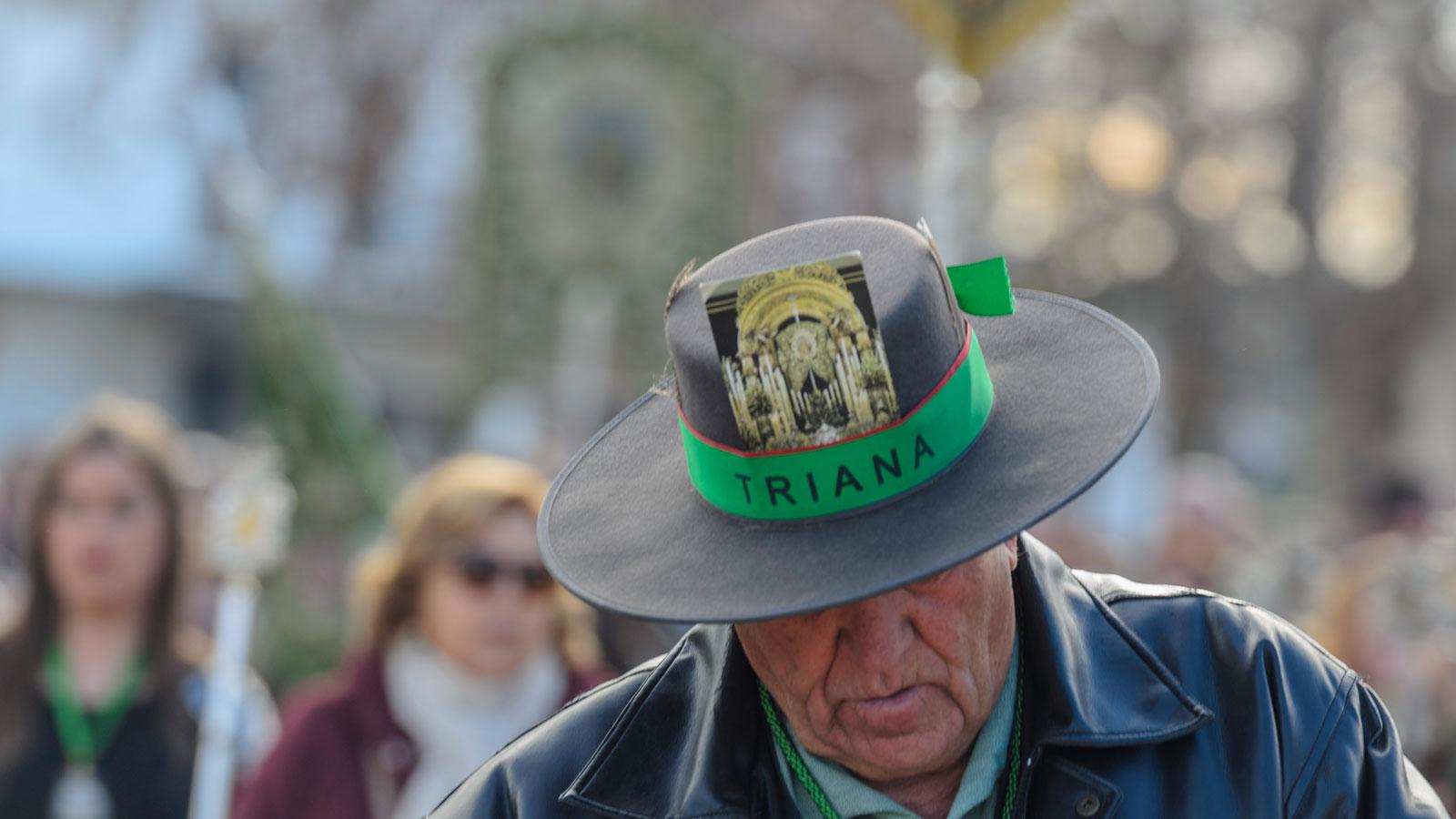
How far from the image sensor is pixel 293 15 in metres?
24.9

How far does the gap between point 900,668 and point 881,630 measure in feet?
0.15

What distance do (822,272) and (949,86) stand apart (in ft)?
14.5

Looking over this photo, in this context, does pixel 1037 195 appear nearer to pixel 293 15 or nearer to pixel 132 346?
pixel 293 15

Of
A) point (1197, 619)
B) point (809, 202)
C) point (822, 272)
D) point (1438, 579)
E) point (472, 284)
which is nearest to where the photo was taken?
point (822, 272)

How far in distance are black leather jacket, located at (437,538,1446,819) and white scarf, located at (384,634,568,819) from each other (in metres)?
2.51

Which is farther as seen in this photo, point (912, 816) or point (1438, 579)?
point (1438, 579)

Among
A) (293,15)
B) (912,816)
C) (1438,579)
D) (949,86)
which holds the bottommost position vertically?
(1438,579)

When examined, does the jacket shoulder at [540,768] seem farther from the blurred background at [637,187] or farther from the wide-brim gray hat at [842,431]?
the blurred background at [637,187]

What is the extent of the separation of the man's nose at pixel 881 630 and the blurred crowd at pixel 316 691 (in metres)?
2.71

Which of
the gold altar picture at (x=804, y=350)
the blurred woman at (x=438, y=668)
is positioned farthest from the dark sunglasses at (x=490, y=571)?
the gold altar picture at (x=804, y=350)

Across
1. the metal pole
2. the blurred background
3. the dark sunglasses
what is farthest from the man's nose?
the blurred background

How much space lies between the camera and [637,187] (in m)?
15.0

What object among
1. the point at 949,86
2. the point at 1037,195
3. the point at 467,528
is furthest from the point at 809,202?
the point at 467,528

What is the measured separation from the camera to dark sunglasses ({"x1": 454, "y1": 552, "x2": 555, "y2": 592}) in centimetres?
498
